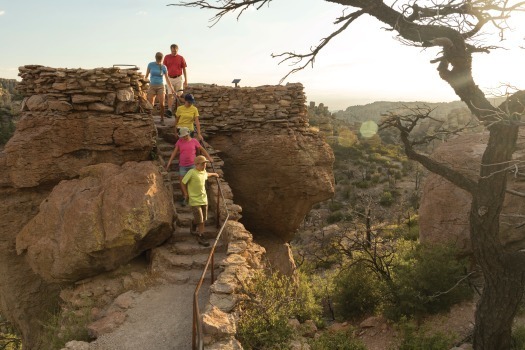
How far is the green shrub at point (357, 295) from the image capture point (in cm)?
1109

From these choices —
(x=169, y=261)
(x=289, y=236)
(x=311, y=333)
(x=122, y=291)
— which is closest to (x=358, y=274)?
(x=289, y=236)

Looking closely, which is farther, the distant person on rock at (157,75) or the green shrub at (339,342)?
the distant person on rock at (157,75)

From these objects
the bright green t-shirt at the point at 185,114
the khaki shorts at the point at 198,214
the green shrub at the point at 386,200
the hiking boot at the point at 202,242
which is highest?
the bright green t-shirt at the point at 185,114

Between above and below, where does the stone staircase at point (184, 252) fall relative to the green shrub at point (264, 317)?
above

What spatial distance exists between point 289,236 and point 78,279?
23.8 feet

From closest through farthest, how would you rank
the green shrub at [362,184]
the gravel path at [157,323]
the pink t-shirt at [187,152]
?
1. the gravel path at [157,323]
2. the pink t-shirt at [187,152]
3. the green shrub at [362,184]

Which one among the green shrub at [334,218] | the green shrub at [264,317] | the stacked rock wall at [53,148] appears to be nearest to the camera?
the green shrub at [264,317]

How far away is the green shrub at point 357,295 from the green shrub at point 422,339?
1825 mm

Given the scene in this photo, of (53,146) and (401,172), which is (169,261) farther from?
(401,172)

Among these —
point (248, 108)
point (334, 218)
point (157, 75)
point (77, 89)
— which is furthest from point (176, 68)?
point (334, 218)

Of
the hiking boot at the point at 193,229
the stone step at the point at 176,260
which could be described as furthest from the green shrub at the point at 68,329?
the hiking boot at the point at 193,229

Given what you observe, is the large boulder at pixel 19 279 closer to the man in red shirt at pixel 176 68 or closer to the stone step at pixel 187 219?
the stone step at pixel 187 219

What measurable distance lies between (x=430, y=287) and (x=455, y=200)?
2.78 metres

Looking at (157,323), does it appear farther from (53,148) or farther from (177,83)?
(177,83)
